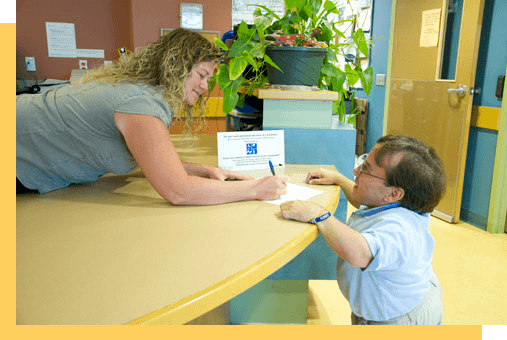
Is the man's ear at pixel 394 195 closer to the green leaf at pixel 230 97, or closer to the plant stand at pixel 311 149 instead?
the plant stand at pixel 311 149

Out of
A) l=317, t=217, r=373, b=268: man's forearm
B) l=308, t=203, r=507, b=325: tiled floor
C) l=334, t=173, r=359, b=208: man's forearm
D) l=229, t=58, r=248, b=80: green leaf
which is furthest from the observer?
l=308, t=203, r=507, b=325: tiled floor

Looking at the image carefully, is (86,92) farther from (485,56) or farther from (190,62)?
(485,56)

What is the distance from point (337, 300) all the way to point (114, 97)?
1.57 meters

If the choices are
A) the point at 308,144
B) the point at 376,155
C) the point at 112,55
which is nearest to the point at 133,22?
the point at 112,55

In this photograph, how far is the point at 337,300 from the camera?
2.12 m

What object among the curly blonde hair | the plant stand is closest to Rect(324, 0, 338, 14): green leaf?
the plant stand

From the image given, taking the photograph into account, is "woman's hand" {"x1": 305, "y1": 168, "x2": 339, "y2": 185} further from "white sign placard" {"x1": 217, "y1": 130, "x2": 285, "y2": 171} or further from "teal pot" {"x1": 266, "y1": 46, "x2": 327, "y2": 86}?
"teal pot" {"x1": 266, "y1": 46, "x2": 327, "y2": 86}

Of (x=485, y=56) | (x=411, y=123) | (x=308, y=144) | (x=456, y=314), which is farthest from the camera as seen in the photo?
(x=411, y=123)

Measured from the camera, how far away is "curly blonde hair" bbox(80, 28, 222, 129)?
123 centimetres

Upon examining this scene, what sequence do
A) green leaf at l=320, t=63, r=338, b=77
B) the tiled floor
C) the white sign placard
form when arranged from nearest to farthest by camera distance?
the white sign placard < green leaf at l=320, t=63, r=338, b=77 < the tiled floor

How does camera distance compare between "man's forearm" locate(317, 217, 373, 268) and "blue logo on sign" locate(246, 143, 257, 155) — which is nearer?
"man's forearm" locate(317, 217, 373, 268)

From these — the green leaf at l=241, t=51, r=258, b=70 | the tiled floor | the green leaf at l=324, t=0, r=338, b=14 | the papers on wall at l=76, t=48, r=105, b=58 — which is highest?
the green leaf at l=324, t=0, r=338, b=14

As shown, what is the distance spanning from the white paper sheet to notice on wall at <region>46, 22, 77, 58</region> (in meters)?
4.00

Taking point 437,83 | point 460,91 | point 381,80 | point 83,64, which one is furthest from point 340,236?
point 83,64
